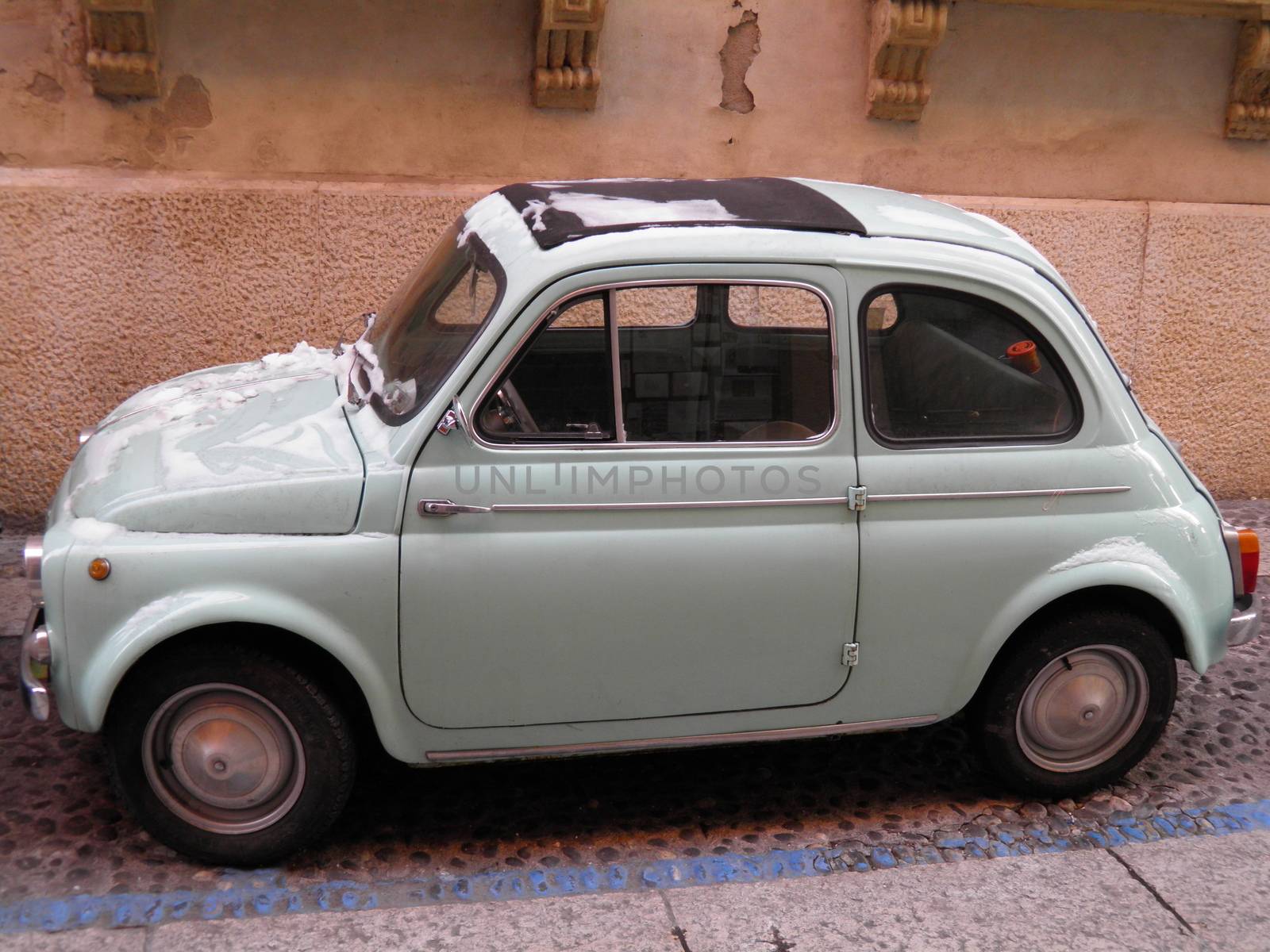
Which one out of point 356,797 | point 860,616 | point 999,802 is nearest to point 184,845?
point 356,797

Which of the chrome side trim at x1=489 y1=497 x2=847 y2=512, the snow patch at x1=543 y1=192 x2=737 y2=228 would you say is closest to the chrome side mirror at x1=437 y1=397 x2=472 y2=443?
the chrome side trim at x1=489 y1=497 x2=847 y2=512

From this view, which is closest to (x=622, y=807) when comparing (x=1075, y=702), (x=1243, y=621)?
(x=1075, y=702)

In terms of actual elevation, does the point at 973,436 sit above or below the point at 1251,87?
below

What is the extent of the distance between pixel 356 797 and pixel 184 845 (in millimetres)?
612

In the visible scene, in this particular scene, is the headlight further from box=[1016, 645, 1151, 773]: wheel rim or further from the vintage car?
box=[1016, 645, 1151, 773]: wheel rim

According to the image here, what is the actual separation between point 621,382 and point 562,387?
17 centimetres

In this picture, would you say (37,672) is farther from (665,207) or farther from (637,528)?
(665,207)

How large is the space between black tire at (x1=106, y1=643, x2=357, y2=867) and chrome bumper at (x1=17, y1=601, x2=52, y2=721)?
0.59 feet

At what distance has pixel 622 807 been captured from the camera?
4.09 m

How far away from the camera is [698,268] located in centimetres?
360

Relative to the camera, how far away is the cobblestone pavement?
368 centimetres

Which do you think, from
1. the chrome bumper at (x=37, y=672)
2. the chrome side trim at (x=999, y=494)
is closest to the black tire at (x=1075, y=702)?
the chrome side trim at (x=999, y=494)

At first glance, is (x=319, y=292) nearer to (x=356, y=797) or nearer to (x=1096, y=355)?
(x=356, y=797)

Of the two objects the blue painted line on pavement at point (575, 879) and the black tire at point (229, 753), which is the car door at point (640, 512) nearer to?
the black tire at point (229, 753)
